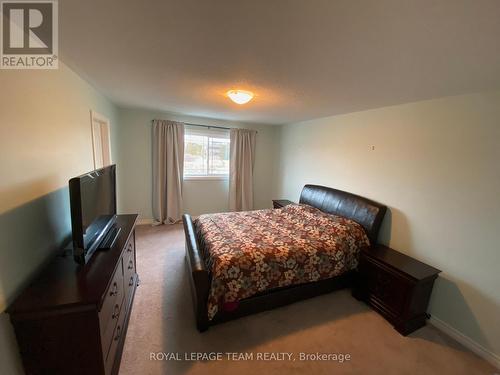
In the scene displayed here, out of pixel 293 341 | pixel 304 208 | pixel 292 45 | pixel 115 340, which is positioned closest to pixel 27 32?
pixel 292 45

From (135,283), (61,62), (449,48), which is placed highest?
(61,62)

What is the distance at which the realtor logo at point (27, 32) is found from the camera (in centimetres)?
106

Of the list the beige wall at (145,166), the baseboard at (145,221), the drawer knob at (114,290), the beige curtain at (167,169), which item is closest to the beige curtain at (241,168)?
the beige wall at (145,166)

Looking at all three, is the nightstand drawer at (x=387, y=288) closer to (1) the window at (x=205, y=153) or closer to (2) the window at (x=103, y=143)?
(1) the window at (x=205, y=153)

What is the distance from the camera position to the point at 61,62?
5.77ft

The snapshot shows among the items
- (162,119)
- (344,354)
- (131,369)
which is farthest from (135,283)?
(162,119)

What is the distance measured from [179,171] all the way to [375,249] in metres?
3.59

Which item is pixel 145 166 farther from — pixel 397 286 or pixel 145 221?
pixel 397 286

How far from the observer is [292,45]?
4.20 ft

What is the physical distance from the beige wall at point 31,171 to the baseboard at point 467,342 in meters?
3.28

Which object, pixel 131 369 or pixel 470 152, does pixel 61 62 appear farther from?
pixel 470 152

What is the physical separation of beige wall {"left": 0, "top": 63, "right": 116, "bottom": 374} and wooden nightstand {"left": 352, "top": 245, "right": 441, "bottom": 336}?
2.81 meters

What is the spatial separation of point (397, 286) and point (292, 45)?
7.50ft

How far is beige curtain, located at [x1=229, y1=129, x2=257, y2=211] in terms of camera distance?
15.4 ft
